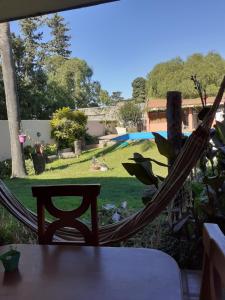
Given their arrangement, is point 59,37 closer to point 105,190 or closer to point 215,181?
point 105,190

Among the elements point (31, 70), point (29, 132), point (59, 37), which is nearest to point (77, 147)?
point (29, 132)

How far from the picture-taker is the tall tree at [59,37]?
12781 mm

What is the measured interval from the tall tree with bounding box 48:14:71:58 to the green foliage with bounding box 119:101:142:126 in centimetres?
497

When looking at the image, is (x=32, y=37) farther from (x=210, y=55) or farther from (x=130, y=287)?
(x=130, y=287)

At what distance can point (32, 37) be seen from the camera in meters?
12.0

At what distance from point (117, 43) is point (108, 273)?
11.9m

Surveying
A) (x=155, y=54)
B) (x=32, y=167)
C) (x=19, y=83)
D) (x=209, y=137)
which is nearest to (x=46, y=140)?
(x=32, y=167)

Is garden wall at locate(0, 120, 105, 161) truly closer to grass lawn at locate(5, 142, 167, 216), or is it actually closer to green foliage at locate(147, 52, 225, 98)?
grass lawn at locate(5, 142, 167, 216)

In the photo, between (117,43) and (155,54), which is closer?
(155,54)

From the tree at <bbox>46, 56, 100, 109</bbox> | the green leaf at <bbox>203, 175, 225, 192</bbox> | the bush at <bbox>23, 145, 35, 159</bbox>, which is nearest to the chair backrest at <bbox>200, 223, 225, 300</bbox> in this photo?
the green leaf at <bbox>203, 175, 225, 192</bbox>

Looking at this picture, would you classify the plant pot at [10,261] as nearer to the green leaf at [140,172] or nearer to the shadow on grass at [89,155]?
the green leaf at [140,172]

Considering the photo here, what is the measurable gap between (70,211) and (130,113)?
7971mm

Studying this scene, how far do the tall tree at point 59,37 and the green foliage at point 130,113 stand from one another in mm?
4970

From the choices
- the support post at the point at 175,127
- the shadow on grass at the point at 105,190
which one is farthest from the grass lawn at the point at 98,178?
the support post at the point at 175,127
